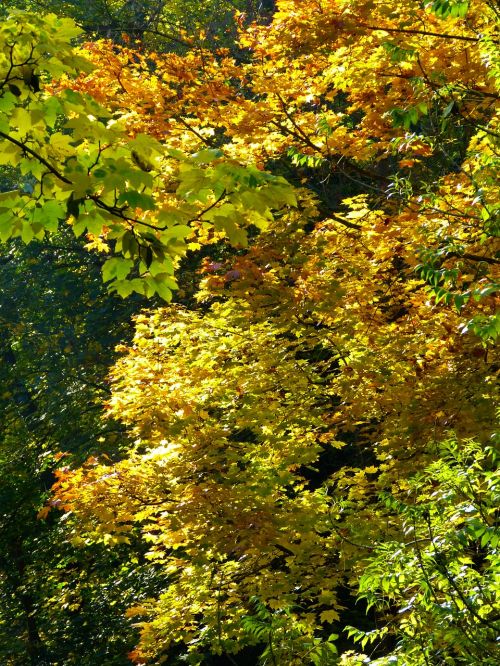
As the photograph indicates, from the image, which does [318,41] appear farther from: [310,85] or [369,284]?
[369,284]

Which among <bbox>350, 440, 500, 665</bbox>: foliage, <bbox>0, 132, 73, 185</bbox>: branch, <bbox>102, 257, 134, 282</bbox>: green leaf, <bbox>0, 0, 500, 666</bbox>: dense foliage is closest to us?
<bbox>0, 132, 73, 185</bbox>: branch

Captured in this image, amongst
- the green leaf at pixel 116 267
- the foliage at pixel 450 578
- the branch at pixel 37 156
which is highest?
the branch at pixel 37 156

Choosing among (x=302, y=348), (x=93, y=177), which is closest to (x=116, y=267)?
(x=93, y=177)

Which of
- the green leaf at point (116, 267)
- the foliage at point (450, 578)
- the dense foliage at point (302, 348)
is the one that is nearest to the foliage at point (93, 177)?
the green leaf at point (116, 267)

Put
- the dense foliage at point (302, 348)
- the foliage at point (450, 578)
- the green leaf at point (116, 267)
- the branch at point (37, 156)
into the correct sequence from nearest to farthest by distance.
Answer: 1. the branch at point (37, 156)
2. the green leaf at point (116, 267)
3. the foliage at point (450, 578)
4. the dense foliage at point (302, 348)

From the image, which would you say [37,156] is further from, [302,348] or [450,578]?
[302,348]

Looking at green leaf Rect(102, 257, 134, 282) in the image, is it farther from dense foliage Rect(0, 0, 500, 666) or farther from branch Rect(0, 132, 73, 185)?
dense foliage Rect(0, 0, 500, 666)

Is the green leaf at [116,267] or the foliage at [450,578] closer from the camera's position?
the green leaf at [116,267]

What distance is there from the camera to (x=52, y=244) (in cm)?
1625

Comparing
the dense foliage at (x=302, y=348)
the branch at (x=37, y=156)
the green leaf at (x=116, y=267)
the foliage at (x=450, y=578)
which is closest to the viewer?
the branch at (x=37, y=156)

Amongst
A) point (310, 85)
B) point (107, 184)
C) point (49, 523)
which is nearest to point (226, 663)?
point (49, 523)

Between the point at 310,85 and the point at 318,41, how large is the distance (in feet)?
2.82

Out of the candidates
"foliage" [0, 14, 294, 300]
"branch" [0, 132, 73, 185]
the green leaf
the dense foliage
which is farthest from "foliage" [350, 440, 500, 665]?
"branch" [0, 132, 73, 185]

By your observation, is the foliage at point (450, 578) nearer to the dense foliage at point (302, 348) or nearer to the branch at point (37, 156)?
the dense foliage at point (302, 348)
